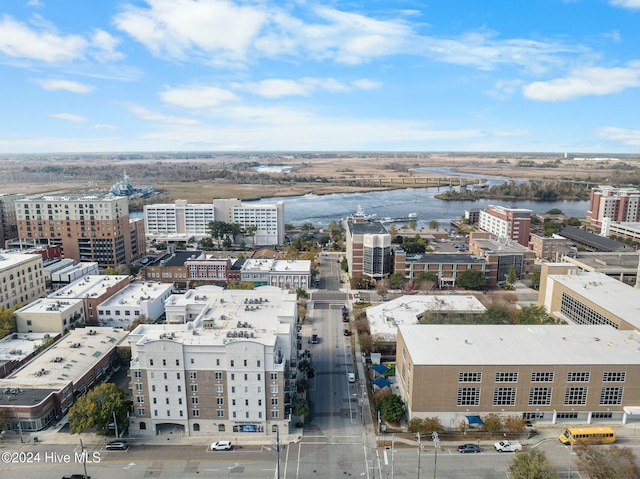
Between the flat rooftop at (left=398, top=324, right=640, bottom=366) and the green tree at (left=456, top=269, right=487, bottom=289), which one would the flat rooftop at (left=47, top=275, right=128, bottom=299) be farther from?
the green tree at (left=456, top=269, right=487, bottom=289)

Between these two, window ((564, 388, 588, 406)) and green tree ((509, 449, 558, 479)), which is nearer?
green tree ((509, 449, 558, 479))

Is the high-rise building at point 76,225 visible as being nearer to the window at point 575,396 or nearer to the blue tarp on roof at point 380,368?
the blue tarp on roof at point 380,368

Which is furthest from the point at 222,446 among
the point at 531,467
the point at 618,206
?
the point at 618,206

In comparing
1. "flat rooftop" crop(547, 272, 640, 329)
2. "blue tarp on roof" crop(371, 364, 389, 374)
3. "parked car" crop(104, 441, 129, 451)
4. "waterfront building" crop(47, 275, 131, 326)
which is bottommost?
"parked car" crop(104, 441, 129, 451)

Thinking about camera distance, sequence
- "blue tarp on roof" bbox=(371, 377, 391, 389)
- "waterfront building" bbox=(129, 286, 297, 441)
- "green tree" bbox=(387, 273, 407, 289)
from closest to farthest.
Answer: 1. "waterfront building" bbox=(129, 286, 297, 441)
2. "blue tarp on roof" bbox=(371, 377, 391, 389)
3. "green tree" bbox=(387, 273, 407, 289)

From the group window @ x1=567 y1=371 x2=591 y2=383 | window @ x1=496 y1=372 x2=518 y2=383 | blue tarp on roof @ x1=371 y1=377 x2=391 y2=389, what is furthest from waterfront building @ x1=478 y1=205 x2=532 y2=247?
window @ x1=496 y1=372 x2=518 y2=383

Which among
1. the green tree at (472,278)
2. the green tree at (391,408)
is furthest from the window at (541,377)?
the green tree at (472,278)

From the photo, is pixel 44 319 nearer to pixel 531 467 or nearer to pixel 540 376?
pixel 531 467
